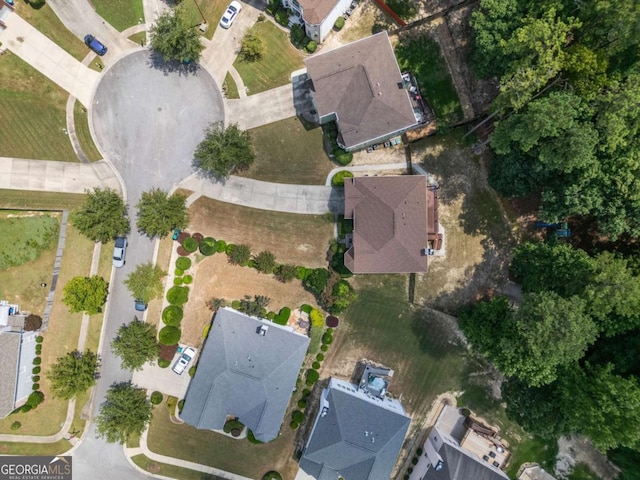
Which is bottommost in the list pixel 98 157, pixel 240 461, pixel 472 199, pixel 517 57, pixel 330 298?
pixel 240 461

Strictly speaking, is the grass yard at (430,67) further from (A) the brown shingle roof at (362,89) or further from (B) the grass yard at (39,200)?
(B) the grass yard at (39,200)

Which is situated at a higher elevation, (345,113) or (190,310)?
(345,113)

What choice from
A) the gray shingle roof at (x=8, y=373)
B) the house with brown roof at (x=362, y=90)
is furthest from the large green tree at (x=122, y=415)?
the house with brown roof at (x=362, y=90)

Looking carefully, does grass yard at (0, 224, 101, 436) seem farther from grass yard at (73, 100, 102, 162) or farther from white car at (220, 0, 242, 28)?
white car at (220, 0, 242, 28)

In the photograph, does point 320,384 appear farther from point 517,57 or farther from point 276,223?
point 517,57

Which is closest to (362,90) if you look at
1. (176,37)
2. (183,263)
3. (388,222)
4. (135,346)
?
(388,222)

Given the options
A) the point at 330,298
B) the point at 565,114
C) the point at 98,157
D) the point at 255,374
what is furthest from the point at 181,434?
the point at 565,114

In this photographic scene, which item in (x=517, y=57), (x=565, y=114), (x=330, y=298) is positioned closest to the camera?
(x=565, y=114)
